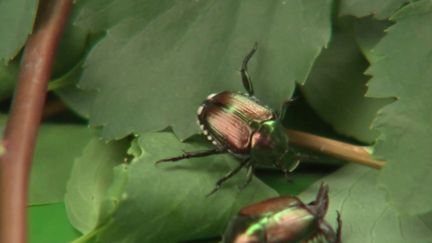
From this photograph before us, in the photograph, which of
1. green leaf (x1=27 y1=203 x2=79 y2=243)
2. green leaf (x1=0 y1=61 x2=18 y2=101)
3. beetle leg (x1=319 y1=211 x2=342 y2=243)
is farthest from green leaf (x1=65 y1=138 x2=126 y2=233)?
beetle leg (x1=319 y1=211 x2=342 y2=243)

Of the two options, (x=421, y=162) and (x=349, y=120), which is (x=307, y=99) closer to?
(x=349, y=120)

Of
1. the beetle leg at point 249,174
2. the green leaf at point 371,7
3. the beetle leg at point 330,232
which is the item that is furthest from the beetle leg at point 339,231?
the green leaf at point 371,7

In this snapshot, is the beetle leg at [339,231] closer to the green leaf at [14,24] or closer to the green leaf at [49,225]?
the green leaf at [49,225]

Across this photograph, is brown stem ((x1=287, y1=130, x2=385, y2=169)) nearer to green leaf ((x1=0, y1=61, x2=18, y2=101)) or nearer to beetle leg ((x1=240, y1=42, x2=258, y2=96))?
beetle leg ((x1=240, y1=42, x2=258, y2=96))

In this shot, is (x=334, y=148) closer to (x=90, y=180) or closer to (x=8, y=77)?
(x=90, y=180)

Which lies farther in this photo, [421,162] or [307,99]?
[307,99]

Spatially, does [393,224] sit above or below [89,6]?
below

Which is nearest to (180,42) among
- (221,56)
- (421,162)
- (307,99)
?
(221,56)
